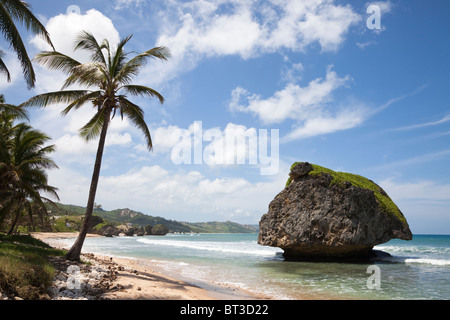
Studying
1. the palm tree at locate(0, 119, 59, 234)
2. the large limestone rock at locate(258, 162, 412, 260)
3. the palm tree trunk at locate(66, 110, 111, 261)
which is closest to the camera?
the palm tree trunk at locate(66, 110, 111, 261)

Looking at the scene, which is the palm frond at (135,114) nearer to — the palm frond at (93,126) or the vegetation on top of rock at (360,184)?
the palm frond at (93,126)

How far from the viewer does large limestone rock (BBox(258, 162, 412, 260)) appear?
20.3 m

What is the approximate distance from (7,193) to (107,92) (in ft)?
43.2

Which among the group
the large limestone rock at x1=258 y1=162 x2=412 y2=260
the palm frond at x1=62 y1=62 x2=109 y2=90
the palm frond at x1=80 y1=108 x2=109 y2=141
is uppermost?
the palm frond at x1=62 y1=62 x2=109 y2=90

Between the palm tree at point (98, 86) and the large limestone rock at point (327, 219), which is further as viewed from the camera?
A: the large limestone rock at point (327, 219)

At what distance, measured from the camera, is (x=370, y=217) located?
20.8 m

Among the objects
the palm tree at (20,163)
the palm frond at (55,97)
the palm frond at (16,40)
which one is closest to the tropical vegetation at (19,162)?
the palm tree at (20,163)

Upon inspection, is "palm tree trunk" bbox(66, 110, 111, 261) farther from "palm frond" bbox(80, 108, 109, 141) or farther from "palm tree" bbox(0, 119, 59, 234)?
"palm tree" bbox(0, 119, 59, 234)

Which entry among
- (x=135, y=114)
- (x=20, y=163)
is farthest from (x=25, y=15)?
(x=20, y=163)

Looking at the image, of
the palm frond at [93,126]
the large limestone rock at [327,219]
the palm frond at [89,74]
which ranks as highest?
the palm frond at [89,74]

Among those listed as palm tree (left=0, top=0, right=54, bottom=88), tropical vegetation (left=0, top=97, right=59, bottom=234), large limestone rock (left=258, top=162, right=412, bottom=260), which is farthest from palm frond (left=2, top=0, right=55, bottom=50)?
large limestone rock (left=258, top=162, right=412, bottom=260)

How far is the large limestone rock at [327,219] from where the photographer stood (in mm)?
20281
